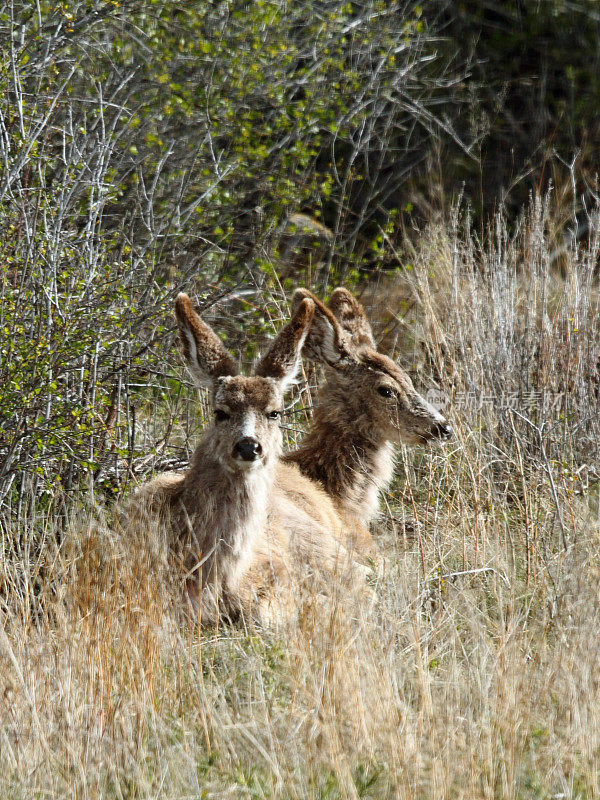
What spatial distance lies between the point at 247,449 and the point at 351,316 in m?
2.72

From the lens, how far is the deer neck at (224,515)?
5410mm

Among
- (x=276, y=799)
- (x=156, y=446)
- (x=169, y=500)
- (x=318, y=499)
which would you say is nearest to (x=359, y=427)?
(x=318, y=499)

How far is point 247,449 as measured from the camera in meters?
5.28

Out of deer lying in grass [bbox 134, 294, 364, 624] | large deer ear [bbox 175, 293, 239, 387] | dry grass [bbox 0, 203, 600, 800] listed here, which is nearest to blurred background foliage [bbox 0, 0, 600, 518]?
large deer ear [bbox 175, 293, 239, 387]

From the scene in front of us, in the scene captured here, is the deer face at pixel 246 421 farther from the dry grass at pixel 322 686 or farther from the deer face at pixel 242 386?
the dry grass at pixel 322 686

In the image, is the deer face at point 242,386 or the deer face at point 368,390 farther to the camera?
the deer face at point 368,390

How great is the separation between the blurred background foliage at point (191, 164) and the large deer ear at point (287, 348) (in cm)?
94

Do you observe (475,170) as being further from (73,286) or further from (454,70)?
(73,286)

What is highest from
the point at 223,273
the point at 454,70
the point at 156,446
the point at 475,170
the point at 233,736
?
the point at 454,70

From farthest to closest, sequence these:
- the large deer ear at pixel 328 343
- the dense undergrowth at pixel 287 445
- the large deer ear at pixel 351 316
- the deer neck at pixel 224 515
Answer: the large deer ear at pixel 351 316 → the large deer ear at pixel 328 343 → the deer neck at pixel 224 515 → the dense undergrowth at pixel 287 445

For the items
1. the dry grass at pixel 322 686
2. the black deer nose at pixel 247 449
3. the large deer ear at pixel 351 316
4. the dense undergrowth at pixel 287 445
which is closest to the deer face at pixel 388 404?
the dense undergrowth at pixel 287 445

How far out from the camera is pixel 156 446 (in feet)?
24.3

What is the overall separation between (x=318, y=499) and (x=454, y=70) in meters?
8.34

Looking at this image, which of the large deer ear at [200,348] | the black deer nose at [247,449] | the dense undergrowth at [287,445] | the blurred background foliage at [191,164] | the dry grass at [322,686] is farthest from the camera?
the blurred background foliage at [191,164]
